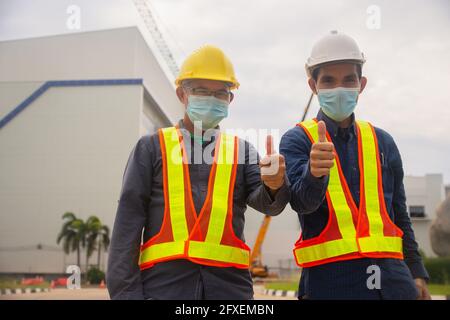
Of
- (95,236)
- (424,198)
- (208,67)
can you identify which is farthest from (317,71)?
(424,198)

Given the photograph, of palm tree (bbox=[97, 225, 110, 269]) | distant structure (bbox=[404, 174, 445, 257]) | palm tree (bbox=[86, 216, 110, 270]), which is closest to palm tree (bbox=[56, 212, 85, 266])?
palm tree (bbox=[86, 216, 110, 270])

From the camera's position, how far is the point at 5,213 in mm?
28000

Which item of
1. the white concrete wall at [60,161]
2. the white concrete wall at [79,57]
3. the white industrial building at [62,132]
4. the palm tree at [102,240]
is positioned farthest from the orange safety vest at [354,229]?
the white concrete wall at [79,57]

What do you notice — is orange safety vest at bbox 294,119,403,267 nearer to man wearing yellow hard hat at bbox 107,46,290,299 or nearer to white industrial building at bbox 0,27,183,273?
man wearing yellow hard hat at bbox 107,46,290,299

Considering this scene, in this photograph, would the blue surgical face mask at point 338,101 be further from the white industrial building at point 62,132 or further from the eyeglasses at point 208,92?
the white industrial building at point 62,132

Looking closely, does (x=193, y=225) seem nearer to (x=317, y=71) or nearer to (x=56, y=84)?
(x=317, y=71)

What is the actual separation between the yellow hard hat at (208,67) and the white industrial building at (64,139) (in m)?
26.1

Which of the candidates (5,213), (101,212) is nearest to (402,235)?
(101,212)

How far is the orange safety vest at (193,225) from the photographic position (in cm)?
215

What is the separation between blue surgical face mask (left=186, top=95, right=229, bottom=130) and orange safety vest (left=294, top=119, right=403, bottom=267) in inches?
22.8

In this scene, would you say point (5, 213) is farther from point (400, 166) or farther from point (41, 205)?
point (400, 166)

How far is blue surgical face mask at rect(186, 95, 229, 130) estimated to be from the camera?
240 cm

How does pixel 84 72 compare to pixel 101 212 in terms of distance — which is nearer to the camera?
pixel 101 212

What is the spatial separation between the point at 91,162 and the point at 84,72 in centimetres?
541
